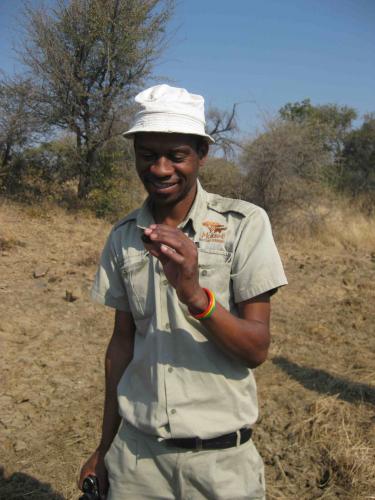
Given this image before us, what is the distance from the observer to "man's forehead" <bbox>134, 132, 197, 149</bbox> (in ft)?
4.57

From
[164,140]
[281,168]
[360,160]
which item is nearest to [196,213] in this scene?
[164,140]

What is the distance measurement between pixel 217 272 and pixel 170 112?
454 mm

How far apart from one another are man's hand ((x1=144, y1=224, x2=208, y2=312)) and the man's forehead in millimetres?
319

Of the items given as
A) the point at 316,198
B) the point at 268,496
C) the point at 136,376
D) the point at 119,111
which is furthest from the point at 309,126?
the point at 136,376

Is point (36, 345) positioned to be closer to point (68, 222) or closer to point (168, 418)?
point (168, 418)

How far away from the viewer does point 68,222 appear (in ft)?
34.6

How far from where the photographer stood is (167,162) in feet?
4.61

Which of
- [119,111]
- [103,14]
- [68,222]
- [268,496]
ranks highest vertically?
[103,14]

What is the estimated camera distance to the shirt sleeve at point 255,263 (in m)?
1.35

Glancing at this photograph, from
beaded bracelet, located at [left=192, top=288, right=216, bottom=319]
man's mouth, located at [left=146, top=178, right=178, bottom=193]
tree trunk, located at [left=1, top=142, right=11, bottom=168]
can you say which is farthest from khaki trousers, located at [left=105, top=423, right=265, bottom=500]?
tree trunk, located at [left=1, top=142, right=11, bottom=168]

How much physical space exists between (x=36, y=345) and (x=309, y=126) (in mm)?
9761

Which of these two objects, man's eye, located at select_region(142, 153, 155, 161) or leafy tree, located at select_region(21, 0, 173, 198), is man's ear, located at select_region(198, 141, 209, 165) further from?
leafy tree, located at select_region(21, 0, 173, 198)

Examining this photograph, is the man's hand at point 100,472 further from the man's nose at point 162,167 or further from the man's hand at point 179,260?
the man's nose at point 162,167

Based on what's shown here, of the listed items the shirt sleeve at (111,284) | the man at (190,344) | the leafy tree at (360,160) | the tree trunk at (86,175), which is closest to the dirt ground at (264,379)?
the man at (190,344)
